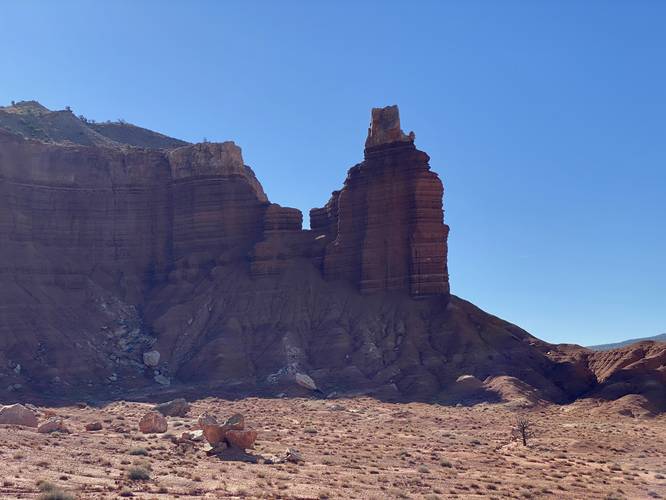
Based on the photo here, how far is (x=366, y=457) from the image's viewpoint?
113 ft

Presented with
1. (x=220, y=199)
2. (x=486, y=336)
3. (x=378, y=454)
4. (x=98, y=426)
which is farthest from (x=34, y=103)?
(x=378, y=454)

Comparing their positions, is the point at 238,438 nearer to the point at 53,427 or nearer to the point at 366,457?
the point at 366,457

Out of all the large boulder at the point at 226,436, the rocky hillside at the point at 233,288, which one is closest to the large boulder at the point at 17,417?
the large boulder at the point at 226,436

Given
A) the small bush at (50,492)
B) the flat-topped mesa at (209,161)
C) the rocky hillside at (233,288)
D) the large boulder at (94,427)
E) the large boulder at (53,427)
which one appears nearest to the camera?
the small bush at (50,492)

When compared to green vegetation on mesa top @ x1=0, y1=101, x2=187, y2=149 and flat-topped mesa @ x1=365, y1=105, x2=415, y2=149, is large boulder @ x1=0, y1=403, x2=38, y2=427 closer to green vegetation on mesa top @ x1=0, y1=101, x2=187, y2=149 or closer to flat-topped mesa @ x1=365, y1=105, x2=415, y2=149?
flat-topped mesa @ x1=365, y1=105, x2=415, y2=149

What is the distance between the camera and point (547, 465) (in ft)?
114

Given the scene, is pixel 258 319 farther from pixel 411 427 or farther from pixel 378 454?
pixel 378 454

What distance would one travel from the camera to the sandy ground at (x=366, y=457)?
25.5m

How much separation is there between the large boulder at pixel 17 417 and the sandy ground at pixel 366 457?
6.78 feet

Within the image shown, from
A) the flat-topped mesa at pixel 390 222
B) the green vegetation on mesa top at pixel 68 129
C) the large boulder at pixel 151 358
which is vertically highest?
the green vegetation on mesa top at pixel 68 129

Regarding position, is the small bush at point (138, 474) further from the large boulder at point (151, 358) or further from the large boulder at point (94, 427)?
the large boulder at point (151, 358)

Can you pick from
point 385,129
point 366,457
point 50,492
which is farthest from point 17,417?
point 385,129

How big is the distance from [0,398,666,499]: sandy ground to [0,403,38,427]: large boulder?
2.07m

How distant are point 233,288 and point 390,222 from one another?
613 inches
